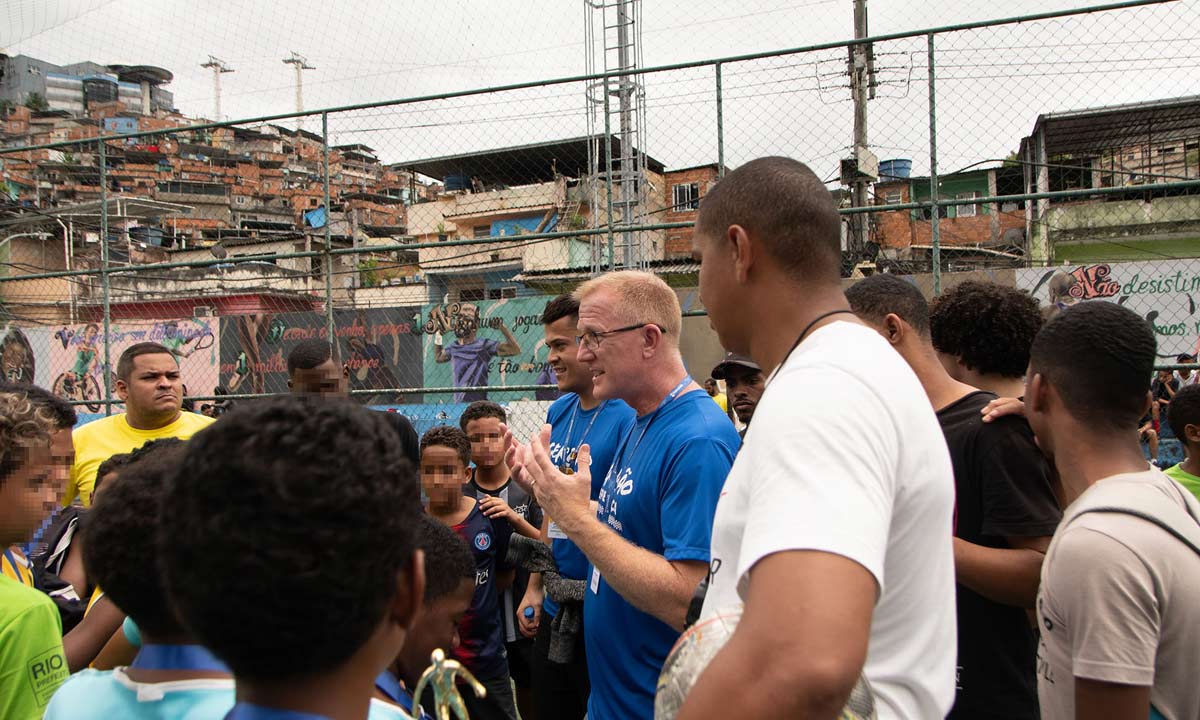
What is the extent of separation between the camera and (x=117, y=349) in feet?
50.3

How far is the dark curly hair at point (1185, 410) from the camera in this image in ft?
12.5

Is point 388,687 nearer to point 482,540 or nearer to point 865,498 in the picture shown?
point 865,498

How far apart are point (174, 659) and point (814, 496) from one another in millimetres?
1135

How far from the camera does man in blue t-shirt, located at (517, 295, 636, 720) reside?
305 centimetres

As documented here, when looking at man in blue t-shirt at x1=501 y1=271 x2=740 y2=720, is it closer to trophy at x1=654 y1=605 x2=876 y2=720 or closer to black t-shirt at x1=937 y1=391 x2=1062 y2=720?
black t-shirt at x1=937 y1=391 x2=1062 y2=720

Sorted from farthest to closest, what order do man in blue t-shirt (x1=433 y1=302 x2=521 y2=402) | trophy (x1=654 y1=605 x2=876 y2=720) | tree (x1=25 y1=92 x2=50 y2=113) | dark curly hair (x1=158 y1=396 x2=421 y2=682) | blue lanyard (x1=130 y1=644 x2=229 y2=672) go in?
1. tree (x1=25 y1=92 x2=50 y2=113)
2. man in blue t-shirt (x1=433 y1=302 x2=521 y2=402)
3. blue lanyard (x1=130 y1=644 x2=229 y2=672)
4. trophy (x1=654 y1=605 x2=876 y2=720)
5. dark curly hair (x1=158 y1=396 x2=421 y2=682)

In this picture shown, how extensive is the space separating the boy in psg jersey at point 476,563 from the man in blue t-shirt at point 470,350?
21.2ft

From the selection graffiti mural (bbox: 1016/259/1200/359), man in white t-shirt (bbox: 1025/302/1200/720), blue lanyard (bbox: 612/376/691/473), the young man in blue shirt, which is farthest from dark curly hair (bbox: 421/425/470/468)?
graffiti mural (bbox: 1016/259/1200/359)

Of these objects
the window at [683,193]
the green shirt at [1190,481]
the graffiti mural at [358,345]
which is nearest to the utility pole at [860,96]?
the window at [683,193]

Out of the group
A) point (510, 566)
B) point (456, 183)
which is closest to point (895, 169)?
point (510, 566)

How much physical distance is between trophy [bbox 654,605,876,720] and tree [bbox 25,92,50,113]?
66.5 metres

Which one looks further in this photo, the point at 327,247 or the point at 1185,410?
the point at 327,247

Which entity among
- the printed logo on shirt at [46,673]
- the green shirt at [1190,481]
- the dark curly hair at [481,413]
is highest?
the dark curly hair at [481,413]

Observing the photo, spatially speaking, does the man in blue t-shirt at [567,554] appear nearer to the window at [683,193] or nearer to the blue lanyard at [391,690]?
the blue lanyard at [391,690]
